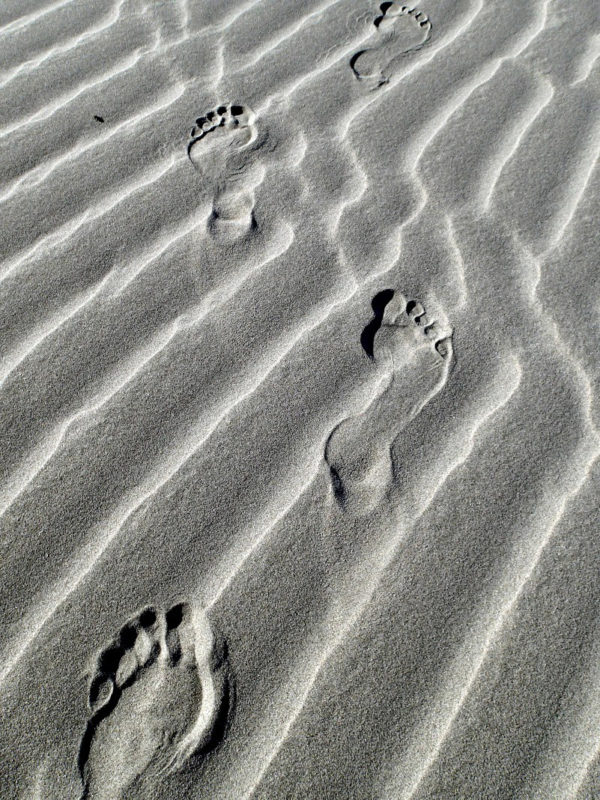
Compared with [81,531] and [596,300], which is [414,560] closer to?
[81,531]

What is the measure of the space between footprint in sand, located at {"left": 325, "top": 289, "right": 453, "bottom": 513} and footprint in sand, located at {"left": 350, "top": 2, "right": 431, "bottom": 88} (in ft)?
3.51

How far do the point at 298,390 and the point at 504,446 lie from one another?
522 millimetres

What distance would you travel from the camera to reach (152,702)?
53.0 inches

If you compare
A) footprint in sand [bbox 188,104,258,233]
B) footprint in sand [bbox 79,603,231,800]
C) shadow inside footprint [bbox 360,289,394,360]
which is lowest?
footprint in sand [bbox 79,603,231,800]

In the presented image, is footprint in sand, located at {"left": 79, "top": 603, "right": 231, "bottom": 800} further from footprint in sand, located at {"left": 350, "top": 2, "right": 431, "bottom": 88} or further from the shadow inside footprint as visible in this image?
footprint in sand, located at {"left": 350, "top": 2, "right": 431, "bottom": 88}

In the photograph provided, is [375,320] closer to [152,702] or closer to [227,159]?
[227,159]

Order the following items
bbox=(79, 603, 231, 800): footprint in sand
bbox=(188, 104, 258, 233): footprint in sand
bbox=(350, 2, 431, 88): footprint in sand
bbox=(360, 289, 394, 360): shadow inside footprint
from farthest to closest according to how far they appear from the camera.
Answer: bbox=(350, 2, 431, 88): footprint in sand < bbox=(188, 104, 258, 233): footprint in sand < bbox=(360, 289, 394, 360): shadow inside footprint < bbox=(79, 603, 231, 800): footprint in sand

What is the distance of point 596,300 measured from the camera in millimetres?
1937

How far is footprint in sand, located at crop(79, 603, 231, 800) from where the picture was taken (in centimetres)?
129

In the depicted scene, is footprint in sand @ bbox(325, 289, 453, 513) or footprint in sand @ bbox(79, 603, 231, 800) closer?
footprint in sand @ bbox(79, 603, 231, 800)

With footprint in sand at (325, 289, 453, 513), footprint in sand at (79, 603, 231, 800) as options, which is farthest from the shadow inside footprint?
Result: footprint in sand at (79, 603, 231, 800)

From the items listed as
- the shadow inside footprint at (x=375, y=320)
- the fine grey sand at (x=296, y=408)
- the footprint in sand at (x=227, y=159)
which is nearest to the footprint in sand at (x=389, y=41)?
the fine grey sand at (x=296, y=408)

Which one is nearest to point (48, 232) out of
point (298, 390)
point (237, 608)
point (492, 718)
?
point (298, 390)

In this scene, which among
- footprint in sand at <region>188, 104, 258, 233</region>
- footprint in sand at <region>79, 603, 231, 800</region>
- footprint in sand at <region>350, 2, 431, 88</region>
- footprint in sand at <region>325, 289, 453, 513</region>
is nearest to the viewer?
footprint in sand at <region>79, 603, 231, 800</region>
